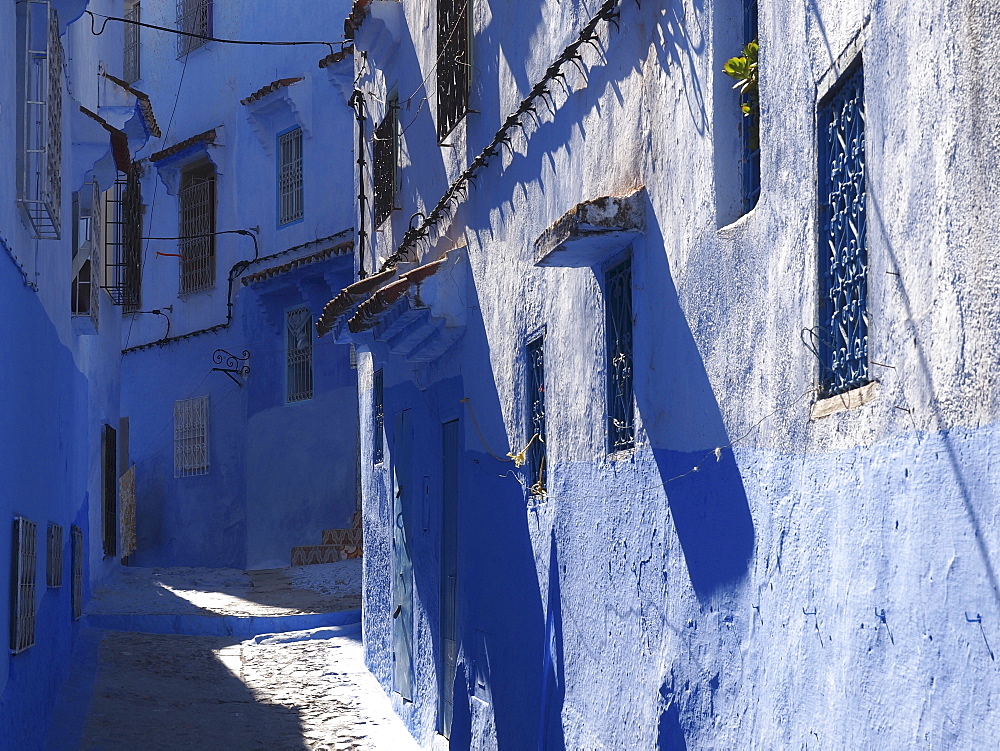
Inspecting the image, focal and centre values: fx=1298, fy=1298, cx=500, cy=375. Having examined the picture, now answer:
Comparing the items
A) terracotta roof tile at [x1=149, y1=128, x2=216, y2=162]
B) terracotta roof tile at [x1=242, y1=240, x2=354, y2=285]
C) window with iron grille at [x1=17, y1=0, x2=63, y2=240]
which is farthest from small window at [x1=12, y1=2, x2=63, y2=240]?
terracotta roof tile at [x1=149, y1=128, x2=216, y2=162]

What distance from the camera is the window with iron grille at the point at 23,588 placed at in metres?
7.59

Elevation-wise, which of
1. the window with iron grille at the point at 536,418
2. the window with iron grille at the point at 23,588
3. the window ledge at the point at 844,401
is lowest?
the window with iron grille at the point at 23,588

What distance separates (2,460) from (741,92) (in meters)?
4.56

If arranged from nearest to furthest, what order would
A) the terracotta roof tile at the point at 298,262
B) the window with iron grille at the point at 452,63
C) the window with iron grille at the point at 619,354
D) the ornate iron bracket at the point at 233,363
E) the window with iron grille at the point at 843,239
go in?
the window with iron grille at the point at 843,239
the window with iron grille at the point at 619,354
the window with iron grille at the point at 452,63
the terracotta roof tile at the point at 298,262
the ornate iron bracket at the point at 233,363

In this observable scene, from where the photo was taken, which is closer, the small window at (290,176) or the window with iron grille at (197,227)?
the small window at (290,176)

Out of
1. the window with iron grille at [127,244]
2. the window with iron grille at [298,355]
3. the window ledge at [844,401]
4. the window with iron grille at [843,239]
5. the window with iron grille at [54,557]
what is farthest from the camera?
the window with iron grille at [298,355]

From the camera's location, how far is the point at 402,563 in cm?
1154

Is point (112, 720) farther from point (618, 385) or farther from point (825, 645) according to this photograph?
point (825, 645)

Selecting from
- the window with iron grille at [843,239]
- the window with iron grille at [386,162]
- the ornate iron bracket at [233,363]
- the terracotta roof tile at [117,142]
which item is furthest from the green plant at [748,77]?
the ornate iron bracket at [233,363]

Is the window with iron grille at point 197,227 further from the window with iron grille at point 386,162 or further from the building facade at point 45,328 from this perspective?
the window with iron grille at point 386,162

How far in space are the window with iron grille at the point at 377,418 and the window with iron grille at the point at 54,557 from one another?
3.35m

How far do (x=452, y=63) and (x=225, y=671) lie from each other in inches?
263

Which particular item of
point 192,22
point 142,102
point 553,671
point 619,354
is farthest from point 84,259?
point 192,22

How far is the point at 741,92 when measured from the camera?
4.83m
